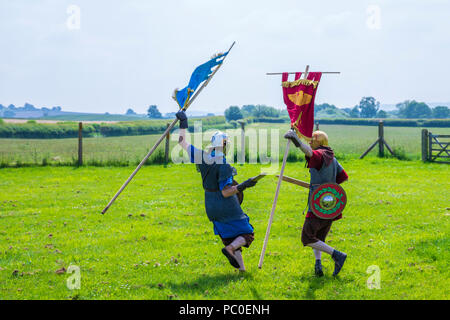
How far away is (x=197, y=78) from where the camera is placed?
7941mm

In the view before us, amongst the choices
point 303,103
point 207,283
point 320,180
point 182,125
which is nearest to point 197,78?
point 182,125

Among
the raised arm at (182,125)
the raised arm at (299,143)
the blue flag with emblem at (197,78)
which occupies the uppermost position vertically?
the blue flag with emblem at (197,78)

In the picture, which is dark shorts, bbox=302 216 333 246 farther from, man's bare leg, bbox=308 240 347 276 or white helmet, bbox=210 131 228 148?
white helmet, bbox=210 131 228 148

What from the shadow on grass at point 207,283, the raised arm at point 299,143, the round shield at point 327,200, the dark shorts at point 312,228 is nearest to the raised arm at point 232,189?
the raised arm at point 299,143

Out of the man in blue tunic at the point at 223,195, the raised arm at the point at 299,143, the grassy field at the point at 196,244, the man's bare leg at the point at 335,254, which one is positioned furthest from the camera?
the man's bare leg at the point at 335,254

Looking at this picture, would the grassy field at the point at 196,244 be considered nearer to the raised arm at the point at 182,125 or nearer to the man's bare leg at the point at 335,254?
the man's bare leg at the point at 335,254

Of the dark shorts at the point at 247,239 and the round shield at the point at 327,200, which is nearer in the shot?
the round shield at the point at 327,200

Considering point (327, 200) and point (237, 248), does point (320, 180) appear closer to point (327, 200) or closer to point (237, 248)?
point (327, 200)

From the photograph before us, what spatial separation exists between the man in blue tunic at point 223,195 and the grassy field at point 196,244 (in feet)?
1.76

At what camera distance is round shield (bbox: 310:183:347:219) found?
675 cm

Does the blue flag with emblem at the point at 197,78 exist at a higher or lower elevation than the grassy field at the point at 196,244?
higher

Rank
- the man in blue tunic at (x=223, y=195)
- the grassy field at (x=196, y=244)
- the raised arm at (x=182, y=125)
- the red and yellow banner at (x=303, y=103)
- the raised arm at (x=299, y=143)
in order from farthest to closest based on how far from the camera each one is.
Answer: the red and yellow banner at (x=303, y=103) → the raised arm at (x=182, y=125) → the man in blue tunic at (x=223, y=195) → the grassy field at (x=196, y=244) → the raised arm at (x=299, y=143)

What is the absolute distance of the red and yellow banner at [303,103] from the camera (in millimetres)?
7312

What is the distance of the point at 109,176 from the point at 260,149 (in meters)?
8.61
